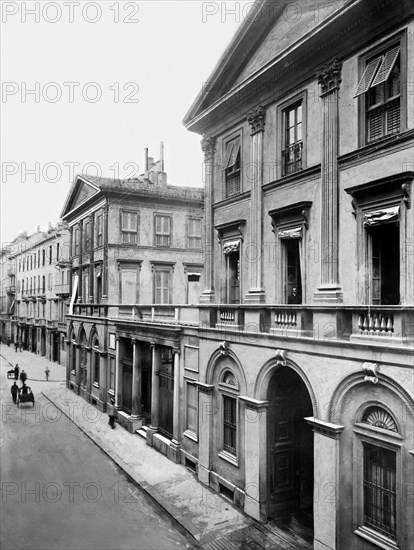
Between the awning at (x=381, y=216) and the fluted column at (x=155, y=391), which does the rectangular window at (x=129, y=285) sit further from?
the awning at (x=381, y=216)

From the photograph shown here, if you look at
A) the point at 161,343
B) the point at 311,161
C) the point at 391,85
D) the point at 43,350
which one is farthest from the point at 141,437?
→ the point at 43,350

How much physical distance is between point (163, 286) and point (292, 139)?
57.5 ft

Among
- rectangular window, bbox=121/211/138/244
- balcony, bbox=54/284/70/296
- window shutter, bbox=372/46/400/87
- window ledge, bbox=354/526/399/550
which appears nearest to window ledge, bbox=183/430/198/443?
window ledge, bbox=354/526/399/550

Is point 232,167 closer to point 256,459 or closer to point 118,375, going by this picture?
point 256,459

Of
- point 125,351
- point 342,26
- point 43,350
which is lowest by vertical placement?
point 43,350

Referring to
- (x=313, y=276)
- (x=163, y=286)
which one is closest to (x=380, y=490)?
(x=313, y=276)

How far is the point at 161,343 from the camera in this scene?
66.3 ft

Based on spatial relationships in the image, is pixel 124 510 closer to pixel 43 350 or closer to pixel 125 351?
pixel 125 351

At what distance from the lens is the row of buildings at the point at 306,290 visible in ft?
32.9

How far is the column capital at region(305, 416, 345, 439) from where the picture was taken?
1073 cm

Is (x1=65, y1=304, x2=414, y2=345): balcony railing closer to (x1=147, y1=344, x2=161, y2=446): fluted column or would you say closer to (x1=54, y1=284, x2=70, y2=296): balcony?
(x1=147, y1=344, x2=161, y2=446): fluted column

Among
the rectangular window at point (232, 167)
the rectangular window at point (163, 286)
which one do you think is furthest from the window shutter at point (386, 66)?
the rectangular window at point (163, 286)

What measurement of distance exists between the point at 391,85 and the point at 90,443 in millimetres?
18446

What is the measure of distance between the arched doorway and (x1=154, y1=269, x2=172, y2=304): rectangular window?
16.3 m
